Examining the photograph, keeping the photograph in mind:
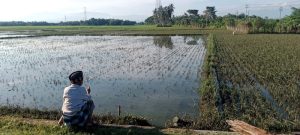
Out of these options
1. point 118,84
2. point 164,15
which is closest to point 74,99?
point 118,84

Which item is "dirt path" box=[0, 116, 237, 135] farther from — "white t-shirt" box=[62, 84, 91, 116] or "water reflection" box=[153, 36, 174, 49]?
"water reflection" box=[153, 36, 174, 49]

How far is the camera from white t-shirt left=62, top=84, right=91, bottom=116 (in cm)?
572

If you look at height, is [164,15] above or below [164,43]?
above

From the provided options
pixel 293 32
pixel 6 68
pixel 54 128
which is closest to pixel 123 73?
pixel 6 68

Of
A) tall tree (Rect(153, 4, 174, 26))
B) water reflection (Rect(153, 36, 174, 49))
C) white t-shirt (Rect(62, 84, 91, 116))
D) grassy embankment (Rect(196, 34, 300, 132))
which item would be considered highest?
tall tree (Rect(153, 4, 174, 26))

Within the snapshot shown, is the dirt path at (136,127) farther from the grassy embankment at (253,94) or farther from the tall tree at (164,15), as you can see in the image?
the tall tree at (164,15)

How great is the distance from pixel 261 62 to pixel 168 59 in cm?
482

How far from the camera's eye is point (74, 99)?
5.75m

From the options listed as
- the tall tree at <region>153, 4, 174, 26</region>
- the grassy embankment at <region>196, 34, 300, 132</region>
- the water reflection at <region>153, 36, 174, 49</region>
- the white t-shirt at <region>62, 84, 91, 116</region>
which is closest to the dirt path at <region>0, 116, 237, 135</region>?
the grassy embankment at <region>196, 34, 300, 132</region>

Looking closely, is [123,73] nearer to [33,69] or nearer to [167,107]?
[33,69]

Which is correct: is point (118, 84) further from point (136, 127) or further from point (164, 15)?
point (164, 15)

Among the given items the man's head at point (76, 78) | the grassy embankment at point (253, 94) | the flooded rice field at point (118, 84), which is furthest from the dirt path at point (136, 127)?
the flooded rice field at point (118, 84)

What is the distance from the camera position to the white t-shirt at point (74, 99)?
5.72m

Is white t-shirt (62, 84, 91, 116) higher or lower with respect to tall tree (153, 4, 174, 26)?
lower
